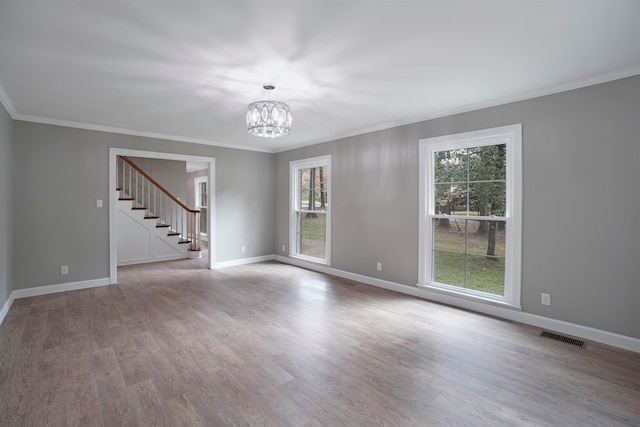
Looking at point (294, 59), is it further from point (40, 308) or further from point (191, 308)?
point (40, 308)

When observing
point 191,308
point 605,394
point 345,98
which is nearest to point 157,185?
point 191,308

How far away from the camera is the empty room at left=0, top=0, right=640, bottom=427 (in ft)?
6.79

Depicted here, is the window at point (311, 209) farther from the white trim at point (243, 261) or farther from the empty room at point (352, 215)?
the white trim at point (243, 261)

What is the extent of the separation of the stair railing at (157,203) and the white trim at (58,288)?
7.88 ft

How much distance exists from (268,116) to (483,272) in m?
3.27

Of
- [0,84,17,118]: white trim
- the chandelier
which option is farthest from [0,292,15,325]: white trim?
the chandelier

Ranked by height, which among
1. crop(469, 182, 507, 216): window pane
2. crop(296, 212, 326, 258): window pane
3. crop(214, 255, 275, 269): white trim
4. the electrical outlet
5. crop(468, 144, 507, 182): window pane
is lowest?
crop(214, 255, 275, 269): white trim

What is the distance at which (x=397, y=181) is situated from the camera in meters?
4.67

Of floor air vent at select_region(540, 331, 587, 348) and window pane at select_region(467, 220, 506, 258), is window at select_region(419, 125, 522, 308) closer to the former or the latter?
window pane at select_region(467, 220, 506, 258)

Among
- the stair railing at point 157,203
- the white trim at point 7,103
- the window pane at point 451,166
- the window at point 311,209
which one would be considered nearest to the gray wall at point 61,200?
the white trim at point 7,103

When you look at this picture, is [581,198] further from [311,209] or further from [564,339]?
[311,209]

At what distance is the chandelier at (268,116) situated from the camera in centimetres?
312

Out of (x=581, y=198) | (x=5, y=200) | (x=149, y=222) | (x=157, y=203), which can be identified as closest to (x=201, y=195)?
(x=157, y=203)

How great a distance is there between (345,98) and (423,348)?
9.09ft
